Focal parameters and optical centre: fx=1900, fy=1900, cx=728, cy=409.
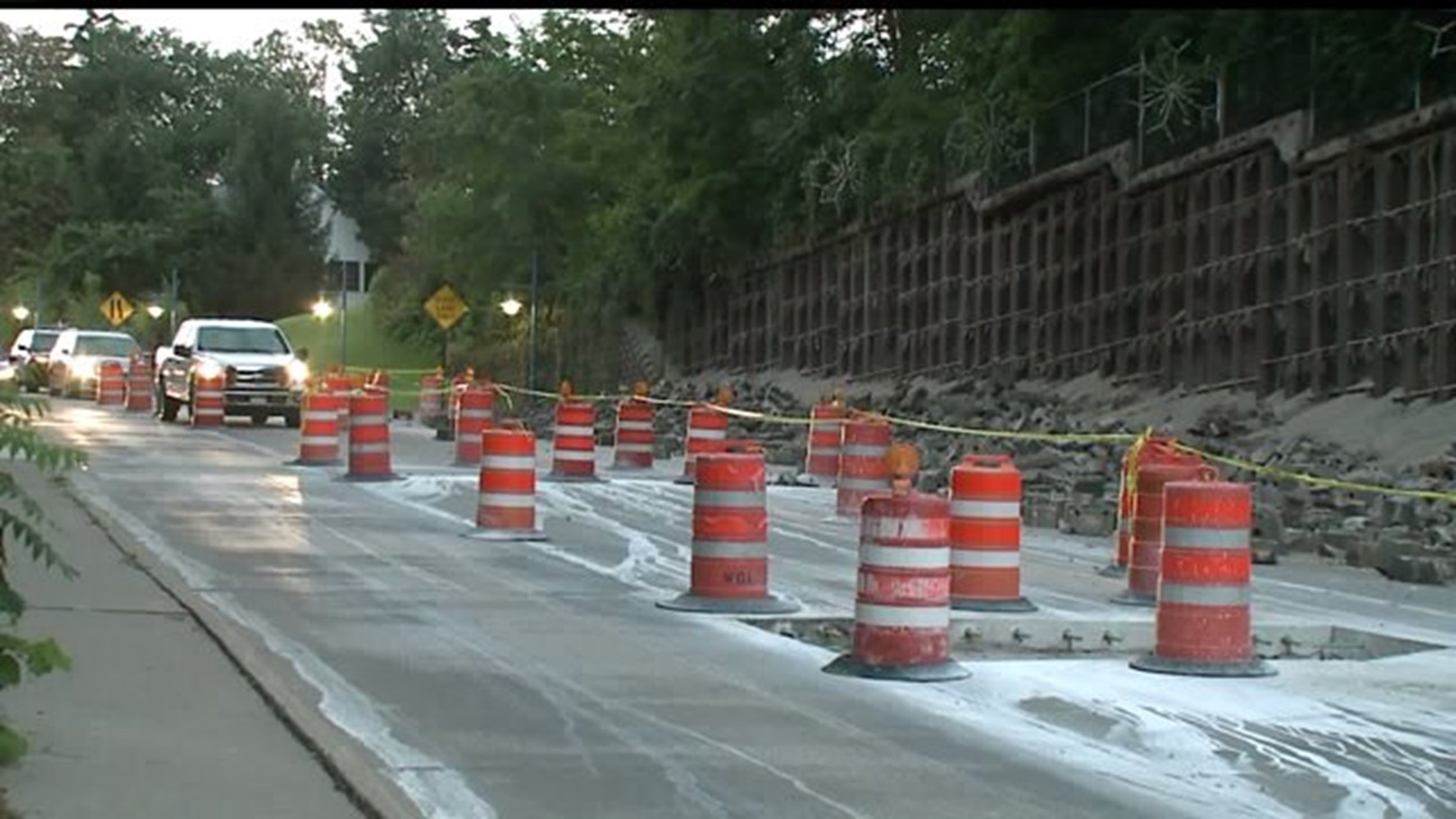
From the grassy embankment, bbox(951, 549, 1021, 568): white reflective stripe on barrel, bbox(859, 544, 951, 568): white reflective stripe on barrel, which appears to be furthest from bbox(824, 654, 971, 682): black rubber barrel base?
the grassy embankment

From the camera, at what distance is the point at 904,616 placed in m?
9.83

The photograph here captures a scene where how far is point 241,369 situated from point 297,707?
2724 centimetres

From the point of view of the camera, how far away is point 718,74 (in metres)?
38.7

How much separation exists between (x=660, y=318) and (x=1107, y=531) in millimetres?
25875

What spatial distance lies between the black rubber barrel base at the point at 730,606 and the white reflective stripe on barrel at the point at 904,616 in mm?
2381

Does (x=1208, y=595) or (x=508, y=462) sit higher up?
(x=508, y=462)

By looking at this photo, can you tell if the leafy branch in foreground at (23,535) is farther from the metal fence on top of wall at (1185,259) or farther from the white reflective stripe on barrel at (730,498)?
the metal fence on top of wall at (1185,259)

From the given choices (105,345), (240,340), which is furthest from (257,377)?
(105,345)

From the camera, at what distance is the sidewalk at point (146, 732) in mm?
6797

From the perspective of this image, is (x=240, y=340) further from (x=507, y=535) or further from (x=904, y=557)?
(x=904, y=557)

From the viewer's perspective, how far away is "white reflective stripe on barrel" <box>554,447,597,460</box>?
908 inches

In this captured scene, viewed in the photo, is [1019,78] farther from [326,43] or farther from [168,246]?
[326,43]

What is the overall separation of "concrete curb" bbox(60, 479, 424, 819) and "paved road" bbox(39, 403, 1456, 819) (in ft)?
0.41

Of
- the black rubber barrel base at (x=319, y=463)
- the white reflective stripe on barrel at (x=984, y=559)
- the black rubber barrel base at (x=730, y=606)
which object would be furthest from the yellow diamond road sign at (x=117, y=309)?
the white reflective stripe on barrel at (x=984, y=559)
